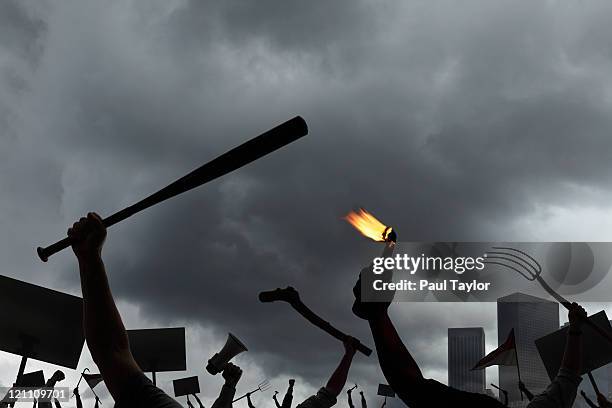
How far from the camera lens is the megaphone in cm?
1265

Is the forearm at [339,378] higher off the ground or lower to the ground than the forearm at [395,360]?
higher

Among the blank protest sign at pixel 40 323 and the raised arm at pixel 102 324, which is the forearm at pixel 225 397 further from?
the raised arm at pixel 102 324

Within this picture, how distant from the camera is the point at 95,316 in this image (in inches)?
77.1

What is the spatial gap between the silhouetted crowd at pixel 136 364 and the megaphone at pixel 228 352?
9.99 m

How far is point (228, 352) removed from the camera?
1290 cm

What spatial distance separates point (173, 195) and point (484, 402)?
1223 mm

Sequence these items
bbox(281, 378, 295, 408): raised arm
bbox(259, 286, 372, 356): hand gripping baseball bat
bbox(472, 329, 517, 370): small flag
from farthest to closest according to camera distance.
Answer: bbox(472, 329, 517, 370): small flag → bbox(281, 378, 295, 408): raised arm → bbox(259, 286, 372, 356): hand gripping baseball bat

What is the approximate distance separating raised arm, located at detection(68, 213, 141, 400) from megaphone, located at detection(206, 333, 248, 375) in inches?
427

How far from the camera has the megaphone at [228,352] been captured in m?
12.6

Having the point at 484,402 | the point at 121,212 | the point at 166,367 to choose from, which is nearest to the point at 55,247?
the point at 121,212

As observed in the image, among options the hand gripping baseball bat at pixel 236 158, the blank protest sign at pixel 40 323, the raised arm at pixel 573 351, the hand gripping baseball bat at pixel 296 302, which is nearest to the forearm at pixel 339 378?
the hand gripping baseball bat at pixel 296 302

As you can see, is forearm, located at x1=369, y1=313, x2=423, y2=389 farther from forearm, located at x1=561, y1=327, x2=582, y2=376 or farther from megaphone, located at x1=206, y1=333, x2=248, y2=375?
megaphone, located at x1=206, y1=333, x2=248, y2=375

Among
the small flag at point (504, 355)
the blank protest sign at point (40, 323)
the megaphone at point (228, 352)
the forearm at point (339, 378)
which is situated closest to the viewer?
the forearm at point (339, 378)

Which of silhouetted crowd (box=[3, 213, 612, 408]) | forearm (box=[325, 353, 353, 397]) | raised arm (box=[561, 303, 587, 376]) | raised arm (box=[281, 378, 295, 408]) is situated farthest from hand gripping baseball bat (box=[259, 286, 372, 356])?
raised arm (box=[281, 378, 295, 408])
